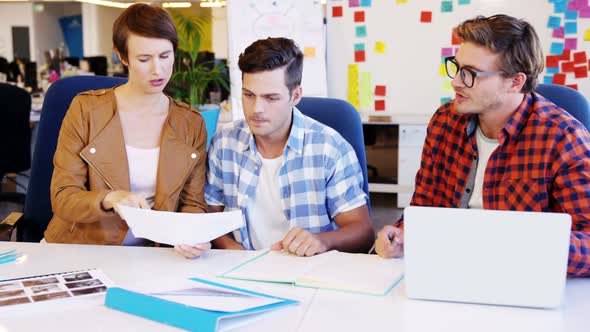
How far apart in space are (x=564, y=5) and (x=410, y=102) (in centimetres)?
130

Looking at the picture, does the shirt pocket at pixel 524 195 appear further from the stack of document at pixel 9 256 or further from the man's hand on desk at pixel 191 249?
the stack of document at pixel 9 256

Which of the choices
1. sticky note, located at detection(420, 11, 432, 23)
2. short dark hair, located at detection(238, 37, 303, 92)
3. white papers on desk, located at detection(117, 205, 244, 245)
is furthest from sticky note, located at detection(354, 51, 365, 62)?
white papers on desk, located at detection(117, 205, 244, 245)

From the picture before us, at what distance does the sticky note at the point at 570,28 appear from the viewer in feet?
15.5

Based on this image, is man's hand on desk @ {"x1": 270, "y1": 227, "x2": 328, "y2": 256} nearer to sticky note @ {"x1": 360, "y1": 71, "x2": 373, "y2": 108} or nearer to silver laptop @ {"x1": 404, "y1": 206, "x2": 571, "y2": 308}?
silver laptop @ {"x1": 404, "y1": 206, "x2": 571, "y2": 308}

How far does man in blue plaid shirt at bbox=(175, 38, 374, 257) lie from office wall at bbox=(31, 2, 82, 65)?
1125 cm

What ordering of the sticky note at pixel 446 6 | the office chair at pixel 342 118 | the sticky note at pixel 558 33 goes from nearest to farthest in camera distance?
the office chair at pixel 342 118 < the sticky note at pixel 558 33 < the sticky note at pixel 446 6

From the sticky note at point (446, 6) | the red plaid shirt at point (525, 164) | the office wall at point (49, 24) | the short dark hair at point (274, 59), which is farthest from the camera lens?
the office wall at point (49, 24)

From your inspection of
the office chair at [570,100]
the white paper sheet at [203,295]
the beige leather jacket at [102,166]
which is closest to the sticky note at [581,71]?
the office chair at [570,100]

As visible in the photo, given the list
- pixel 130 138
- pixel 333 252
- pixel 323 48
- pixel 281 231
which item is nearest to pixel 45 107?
pixel 130 138

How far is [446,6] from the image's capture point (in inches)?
195

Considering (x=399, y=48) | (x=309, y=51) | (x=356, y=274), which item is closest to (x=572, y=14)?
(x=399, y=48)

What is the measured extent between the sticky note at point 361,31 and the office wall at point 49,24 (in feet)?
28.4

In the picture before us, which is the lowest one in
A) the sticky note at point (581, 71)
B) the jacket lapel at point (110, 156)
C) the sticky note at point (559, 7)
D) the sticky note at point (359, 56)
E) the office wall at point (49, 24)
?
the jacket lapel at point (110, 156)

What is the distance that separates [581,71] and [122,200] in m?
A: 4.08
